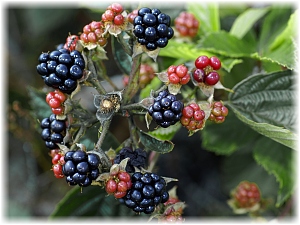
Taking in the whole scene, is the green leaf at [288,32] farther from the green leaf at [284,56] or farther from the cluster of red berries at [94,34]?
the cluster of red berries at [94,34]

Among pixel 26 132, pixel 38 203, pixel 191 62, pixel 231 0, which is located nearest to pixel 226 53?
pixel 191 62

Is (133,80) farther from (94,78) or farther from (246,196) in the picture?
(246,196)

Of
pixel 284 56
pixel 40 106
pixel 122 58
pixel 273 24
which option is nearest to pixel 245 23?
pixel 273 24

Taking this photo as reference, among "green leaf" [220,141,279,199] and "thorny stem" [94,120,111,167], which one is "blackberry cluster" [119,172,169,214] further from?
"green leaf" [220,141,279,199]

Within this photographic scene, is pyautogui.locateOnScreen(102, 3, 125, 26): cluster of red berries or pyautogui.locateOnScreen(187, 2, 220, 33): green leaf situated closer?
pyautogui.locateOnScreen(102, 3, 125, 26): cluster of red berries

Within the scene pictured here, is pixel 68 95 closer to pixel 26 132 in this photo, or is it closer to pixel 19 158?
pixel 26 132

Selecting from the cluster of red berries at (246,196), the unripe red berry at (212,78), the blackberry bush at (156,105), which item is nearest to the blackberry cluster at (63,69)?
the blackberry bush at (156,105)

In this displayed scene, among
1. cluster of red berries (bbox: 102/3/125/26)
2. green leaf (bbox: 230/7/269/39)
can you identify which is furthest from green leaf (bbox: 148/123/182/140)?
green leaf (bbox: 230/7/269/39)
